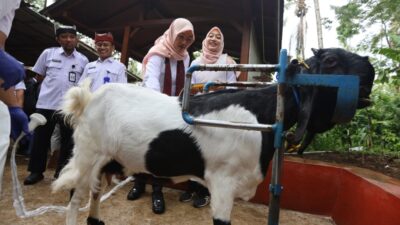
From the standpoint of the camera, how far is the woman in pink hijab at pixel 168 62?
3297 millimetres

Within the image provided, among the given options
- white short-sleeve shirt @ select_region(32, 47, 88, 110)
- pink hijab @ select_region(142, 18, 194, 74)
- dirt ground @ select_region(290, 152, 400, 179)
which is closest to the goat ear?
pink hijab @ select_region(142, 18, 194, 74)

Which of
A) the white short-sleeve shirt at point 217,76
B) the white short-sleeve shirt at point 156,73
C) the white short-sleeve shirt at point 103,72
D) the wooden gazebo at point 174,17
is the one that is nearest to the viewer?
the white short-sleeve shirt at point 156,73

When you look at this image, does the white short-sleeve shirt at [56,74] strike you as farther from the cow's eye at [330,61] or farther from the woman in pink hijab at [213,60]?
the cow's eye at [330,61]

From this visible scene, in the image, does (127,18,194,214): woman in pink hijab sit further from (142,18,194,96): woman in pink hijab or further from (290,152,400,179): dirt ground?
(290,152,400,179): dirt ground

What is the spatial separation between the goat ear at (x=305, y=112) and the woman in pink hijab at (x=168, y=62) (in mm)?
1674

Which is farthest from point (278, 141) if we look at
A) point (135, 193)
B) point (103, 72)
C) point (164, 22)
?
point (164, 22)

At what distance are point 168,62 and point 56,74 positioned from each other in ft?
5.72

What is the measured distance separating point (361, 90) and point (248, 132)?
A: 0.66m

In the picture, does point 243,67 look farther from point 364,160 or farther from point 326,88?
point 364,160

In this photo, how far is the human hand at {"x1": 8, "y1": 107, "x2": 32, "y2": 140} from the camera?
1.93 meters

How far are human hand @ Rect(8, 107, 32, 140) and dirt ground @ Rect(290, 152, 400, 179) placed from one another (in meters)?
3.62

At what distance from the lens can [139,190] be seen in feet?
12.8

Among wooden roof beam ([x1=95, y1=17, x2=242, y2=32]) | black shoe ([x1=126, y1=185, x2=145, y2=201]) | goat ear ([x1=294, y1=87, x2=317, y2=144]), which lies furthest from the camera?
wooden roof beam ([x1=95, y1=17, x2=242, y2=32])

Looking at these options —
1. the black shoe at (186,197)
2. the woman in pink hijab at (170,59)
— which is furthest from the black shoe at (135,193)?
the woman in pink hijab at (170,59)
